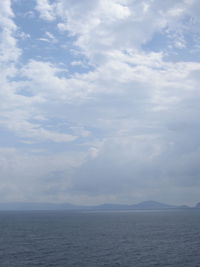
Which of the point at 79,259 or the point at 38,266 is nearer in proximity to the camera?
the point at 38,266

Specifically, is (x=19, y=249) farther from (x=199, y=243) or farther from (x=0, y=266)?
(x=199, y=243)

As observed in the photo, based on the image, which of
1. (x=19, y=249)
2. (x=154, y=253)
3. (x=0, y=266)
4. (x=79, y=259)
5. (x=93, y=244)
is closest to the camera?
(x=0, y=266)

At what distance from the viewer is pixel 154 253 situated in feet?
233

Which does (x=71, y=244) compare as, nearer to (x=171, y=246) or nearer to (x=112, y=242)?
(x=112, y=242)

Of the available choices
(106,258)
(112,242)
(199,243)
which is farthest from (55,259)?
(199,243)

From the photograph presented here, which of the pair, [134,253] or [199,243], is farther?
[199,243]

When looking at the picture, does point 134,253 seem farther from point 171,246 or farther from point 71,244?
point 71,244

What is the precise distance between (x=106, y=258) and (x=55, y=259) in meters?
11.3

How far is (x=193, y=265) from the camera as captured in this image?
58594 mm

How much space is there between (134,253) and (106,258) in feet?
28.8

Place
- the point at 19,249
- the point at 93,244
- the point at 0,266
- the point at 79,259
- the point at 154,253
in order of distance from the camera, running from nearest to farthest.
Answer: the point at 0,266
the point at 79,259
the point at 154,253
the point at 19,249
the point at 93,244

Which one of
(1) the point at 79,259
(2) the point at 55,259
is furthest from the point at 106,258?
(2) the point at 55,259

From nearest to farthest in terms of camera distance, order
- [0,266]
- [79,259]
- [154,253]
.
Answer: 1. [0,266]
2. [79,259]
3. [154,253]

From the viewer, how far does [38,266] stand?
58406 millimetres
